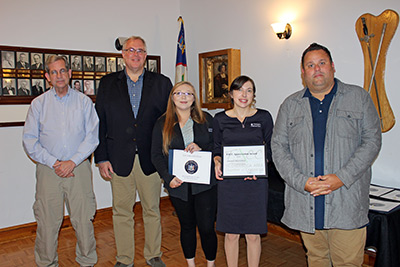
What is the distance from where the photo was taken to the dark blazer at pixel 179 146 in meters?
2.63

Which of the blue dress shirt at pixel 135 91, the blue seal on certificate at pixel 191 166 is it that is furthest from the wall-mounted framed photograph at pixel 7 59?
the blue seal on certificate at pixel 191 166

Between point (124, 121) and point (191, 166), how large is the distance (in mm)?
759

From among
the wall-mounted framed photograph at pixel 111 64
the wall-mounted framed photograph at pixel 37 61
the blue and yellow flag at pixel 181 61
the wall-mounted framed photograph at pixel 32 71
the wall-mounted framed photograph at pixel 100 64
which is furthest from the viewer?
the blue and yellow flag at pixel 181 61

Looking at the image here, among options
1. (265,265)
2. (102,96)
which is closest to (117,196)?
(102,96)

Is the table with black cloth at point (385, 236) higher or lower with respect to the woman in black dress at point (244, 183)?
lower

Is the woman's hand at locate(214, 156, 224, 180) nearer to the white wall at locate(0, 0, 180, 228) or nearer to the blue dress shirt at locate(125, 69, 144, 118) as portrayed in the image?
the blue dress shirt at locate(125, 69, 144, 118)

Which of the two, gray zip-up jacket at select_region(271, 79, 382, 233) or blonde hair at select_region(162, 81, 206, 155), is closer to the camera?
gray zip-up jacket at select_region(271, 79, 382, 233)

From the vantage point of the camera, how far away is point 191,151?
2611 mm

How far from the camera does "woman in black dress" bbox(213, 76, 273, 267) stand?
2.50 meters

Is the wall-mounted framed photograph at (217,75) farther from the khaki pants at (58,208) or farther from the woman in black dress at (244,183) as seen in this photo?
the khaki pants at (58,208)

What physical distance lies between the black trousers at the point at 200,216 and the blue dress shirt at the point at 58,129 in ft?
3.03

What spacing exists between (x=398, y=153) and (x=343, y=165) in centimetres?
151

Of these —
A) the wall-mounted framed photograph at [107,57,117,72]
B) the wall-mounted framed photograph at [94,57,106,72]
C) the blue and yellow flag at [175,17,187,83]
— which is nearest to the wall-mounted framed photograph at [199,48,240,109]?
the blue and yellow flag at [175,17,187,83]

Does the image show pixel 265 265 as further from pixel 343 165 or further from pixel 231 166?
pixel 343 165
